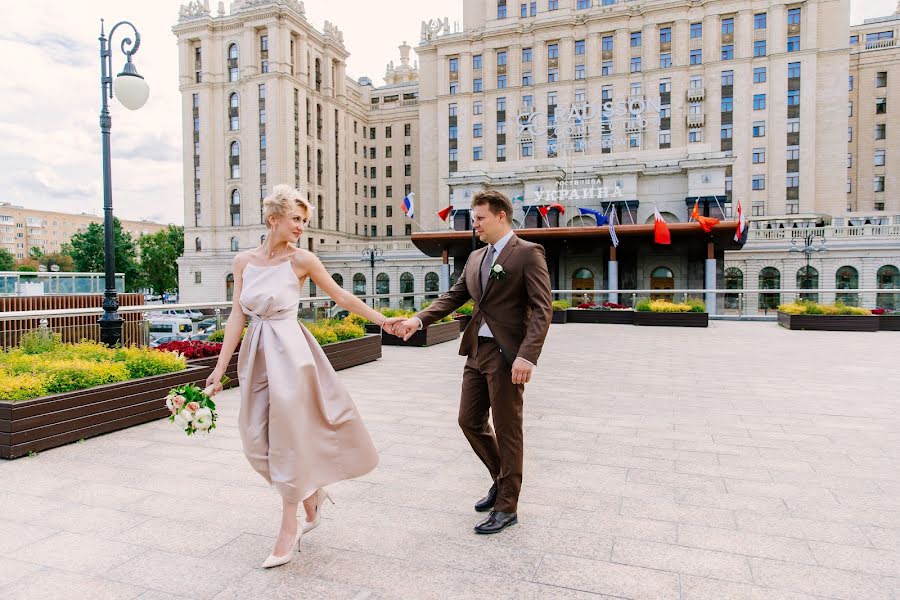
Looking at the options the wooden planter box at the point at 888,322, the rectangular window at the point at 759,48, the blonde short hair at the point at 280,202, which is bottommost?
the wooden planter box at the point at 888,322

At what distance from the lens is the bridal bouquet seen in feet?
12.4

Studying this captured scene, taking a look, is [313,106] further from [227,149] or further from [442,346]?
[442,346]

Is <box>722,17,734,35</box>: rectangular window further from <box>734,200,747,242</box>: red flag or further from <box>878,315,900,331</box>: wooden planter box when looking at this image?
<box>878,315,900,331</box>: wooden planter box

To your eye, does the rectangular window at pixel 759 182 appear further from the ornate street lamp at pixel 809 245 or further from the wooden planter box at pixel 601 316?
the wooden planter box at pixel 601 316

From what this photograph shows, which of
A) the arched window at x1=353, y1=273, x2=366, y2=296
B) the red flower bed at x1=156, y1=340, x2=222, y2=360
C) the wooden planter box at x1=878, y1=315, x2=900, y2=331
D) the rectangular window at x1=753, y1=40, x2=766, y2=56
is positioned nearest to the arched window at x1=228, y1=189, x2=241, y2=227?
the arched window at x1=353, y1=273, x2=366, y2=296

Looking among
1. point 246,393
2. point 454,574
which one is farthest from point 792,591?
point 246,393

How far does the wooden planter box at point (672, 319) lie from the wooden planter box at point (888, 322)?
5.65 metres

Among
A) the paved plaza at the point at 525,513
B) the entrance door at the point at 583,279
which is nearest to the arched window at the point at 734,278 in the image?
the entrance door at the point at 583,279

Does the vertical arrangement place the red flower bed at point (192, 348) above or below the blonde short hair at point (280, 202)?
below

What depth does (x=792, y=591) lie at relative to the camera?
316cm

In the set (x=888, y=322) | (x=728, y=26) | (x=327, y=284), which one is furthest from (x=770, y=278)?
(x=327, y=284)

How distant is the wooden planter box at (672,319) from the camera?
2152cm

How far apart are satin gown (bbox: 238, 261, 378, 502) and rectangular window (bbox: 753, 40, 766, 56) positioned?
71.8 m

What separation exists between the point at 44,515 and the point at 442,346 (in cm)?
1175
